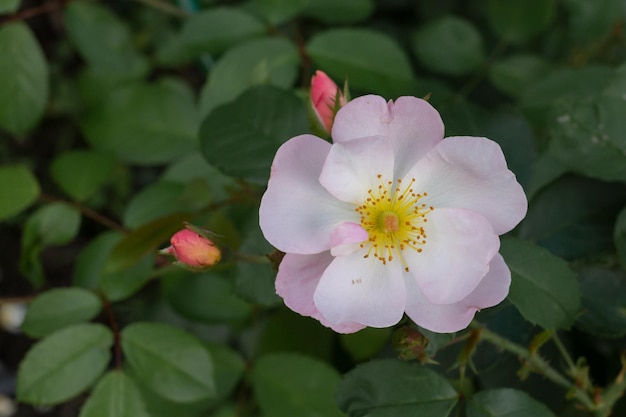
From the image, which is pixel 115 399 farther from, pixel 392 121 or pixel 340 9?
pixel 340 9

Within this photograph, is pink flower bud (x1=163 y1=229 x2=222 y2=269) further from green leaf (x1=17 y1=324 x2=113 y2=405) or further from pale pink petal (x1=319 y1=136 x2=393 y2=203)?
green leaf (x1=17 y1=324 x2=113 y2=405)

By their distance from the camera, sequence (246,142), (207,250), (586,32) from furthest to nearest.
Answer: (586,32) → (246,142) → (207,250)

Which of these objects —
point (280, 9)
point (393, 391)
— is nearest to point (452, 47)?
point (280, 9)

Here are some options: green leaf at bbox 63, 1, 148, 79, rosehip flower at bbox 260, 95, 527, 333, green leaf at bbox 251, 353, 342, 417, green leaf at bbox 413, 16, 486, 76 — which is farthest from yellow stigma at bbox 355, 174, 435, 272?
green leaf at bbox 63, 1, 148, 79

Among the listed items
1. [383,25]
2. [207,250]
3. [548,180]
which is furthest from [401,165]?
[383,25]

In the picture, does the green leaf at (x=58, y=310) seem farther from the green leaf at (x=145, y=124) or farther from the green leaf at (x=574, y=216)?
the green leaf at (x=574, y=216)

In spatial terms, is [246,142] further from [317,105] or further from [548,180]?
[548,180]
